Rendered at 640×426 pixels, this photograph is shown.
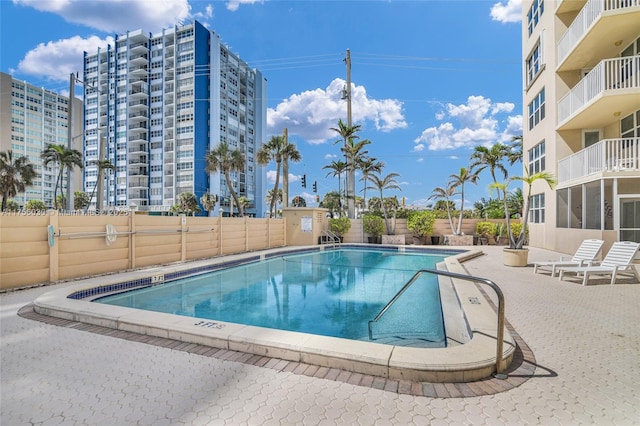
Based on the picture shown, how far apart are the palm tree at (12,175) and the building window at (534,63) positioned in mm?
41259

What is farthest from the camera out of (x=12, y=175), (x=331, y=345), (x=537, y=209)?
(x=12, y=175)

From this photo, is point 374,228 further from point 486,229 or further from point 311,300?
point 311,300

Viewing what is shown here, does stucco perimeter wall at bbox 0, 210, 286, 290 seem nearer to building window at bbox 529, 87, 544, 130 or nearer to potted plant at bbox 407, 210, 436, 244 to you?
potted plant at bbox 407, 210, 436, 244

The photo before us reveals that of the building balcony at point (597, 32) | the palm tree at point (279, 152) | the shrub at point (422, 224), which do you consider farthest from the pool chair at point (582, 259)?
the palm tree at point (279, 152)

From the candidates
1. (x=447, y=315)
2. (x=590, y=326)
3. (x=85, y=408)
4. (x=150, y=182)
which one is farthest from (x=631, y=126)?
(x=150, y=182)

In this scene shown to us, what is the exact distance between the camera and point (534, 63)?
52.3 ft

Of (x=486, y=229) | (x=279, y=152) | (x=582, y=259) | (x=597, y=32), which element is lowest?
(x=582, y=259)

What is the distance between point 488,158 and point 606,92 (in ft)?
29.6

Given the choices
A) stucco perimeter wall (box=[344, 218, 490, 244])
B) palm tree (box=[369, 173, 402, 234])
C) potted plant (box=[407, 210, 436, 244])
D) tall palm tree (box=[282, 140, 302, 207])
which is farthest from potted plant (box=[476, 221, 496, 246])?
tall palm tree (box=[282, 140, 302, 207])

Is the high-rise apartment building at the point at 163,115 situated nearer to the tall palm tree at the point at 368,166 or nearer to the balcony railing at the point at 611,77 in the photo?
the tall palm tree at the point at 368,166

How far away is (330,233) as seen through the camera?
62.3 ft

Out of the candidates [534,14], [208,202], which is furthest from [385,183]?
[208,202]

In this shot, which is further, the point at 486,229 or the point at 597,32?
the point at 486,229

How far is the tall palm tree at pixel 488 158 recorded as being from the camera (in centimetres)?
1867
